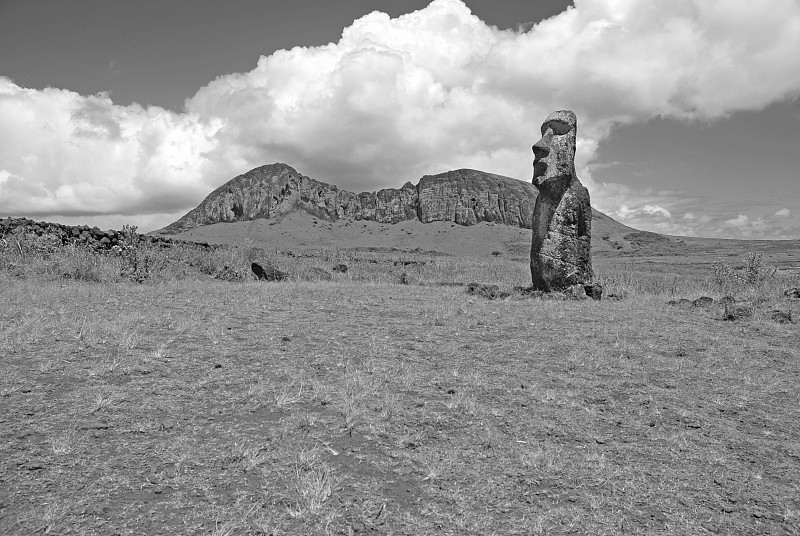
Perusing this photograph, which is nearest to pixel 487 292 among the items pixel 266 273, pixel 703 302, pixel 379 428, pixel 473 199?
pixel 703 302

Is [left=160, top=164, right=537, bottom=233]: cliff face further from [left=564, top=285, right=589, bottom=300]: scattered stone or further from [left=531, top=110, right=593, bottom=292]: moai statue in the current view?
[left=564, top=285, right=589, bottom=300]: scattered stone

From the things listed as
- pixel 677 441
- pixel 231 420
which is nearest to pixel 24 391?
pixel 231 420

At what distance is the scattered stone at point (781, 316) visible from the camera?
1018cm

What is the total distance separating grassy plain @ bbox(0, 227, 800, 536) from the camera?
113 inches

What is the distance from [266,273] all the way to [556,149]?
35.0 feet

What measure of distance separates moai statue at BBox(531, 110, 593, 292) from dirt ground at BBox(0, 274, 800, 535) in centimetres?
666

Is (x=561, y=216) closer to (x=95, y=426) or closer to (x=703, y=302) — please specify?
(x=703, y=302)

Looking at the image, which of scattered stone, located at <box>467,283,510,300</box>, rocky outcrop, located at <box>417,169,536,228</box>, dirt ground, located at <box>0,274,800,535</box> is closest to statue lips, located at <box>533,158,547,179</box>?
scattered stone, located at <box>467,283,510,300</box>

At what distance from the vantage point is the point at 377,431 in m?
3.99

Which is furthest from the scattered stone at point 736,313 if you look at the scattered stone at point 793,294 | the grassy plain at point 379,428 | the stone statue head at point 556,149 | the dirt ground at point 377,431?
the stone statue head at point 556,149

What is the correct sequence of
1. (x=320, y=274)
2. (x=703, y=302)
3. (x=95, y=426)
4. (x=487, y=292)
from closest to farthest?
1. (x=95, y=426)
2. (x=703, y=302)
3. (x=487, y=292)
4. (x=320, y=274)

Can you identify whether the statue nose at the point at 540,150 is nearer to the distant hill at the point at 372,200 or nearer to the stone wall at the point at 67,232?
the stone wall at the point at 67,232

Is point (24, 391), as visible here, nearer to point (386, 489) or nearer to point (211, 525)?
point (211, 525)

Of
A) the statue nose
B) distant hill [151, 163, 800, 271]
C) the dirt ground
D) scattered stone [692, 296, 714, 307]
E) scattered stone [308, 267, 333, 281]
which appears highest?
distant hill [151, 163, 800, 271]
